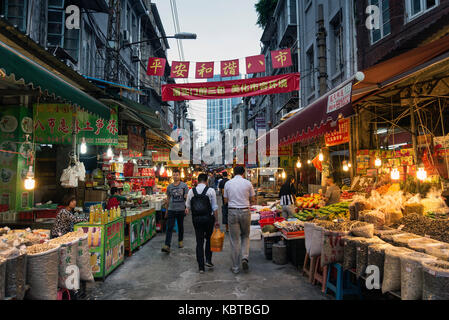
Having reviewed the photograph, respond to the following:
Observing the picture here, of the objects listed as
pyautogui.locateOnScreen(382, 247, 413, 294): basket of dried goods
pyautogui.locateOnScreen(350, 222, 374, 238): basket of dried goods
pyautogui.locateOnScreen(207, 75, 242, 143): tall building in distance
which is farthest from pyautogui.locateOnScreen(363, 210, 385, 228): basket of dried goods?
pyautogui.locateOnScreen(207, 75, 242, 143): tall building in distance

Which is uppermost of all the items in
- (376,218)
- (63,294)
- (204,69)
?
(204,69)

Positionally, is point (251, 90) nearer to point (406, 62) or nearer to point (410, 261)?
point (406, 62)

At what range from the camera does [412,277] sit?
307cm

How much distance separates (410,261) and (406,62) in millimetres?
3357

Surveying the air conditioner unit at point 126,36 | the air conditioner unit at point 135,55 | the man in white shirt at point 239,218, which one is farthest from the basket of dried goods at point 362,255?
the air conditioner unit at point 135,55

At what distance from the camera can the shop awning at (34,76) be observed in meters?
3.37

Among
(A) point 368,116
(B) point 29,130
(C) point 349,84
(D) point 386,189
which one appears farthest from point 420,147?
(B) point 29,130

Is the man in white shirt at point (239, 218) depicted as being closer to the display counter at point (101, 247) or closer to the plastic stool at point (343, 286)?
the plastic stool at point (343, 286)

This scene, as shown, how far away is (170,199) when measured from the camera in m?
7.77

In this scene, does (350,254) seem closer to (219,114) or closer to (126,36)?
(126,36)

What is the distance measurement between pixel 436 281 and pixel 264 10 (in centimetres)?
2937

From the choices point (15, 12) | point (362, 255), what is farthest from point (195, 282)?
point (15, 12)
